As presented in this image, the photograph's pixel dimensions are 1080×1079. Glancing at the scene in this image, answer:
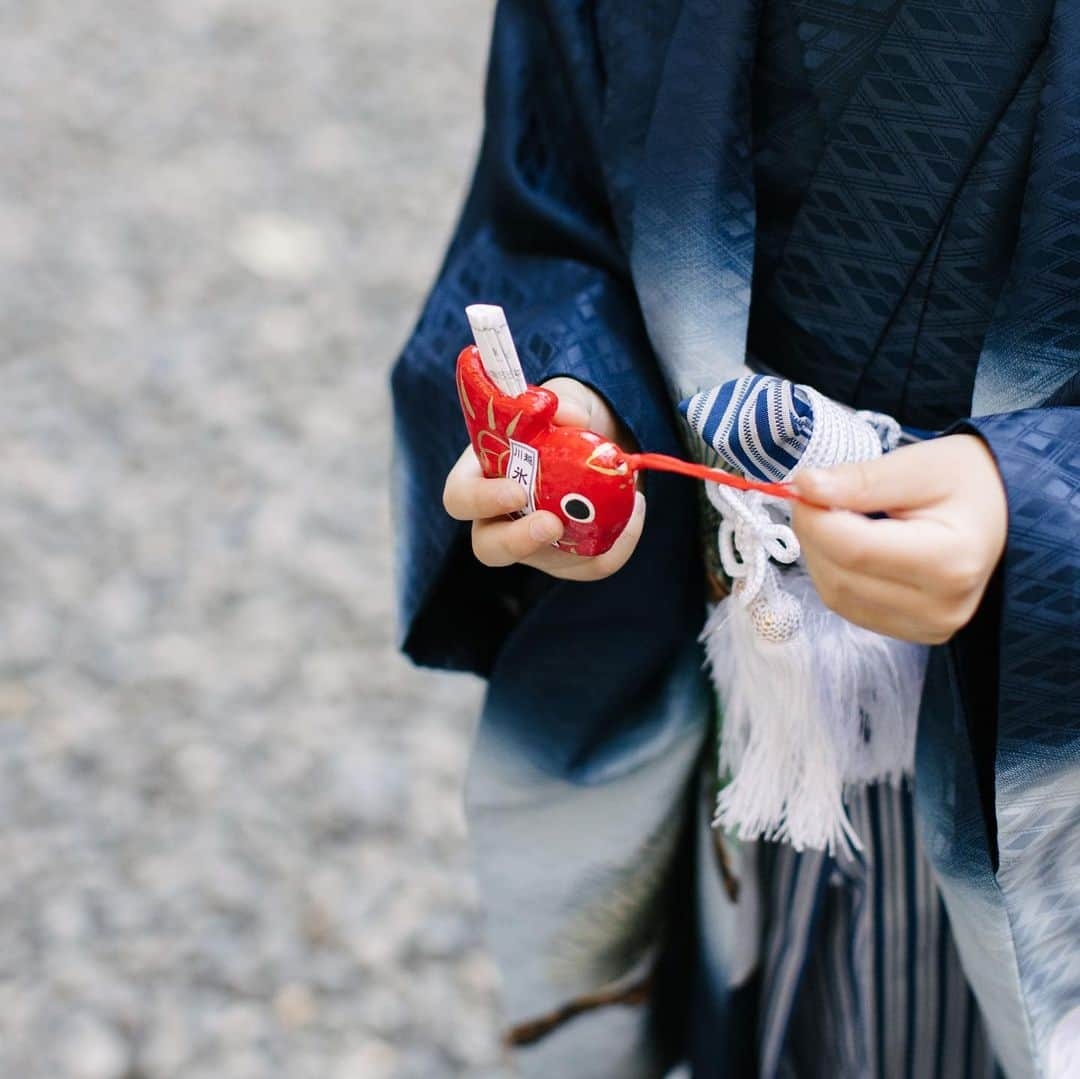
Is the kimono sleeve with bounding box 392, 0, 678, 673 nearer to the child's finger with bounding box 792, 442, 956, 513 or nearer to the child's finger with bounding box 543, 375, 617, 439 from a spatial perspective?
the child's finger with bounding box 543, 375, 617, 439

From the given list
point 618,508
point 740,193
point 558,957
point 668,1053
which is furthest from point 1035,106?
point 668,1053

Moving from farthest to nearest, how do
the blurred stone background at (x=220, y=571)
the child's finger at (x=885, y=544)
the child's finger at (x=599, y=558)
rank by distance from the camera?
the blurred stone background at (x=220, y=571) < the child's finger at (x=599, y=558) < the child's finger at (x=885, y=544)

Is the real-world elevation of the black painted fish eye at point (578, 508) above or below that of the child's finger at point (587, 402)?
below

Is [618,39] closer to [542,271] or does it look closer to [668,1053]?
[542,271]

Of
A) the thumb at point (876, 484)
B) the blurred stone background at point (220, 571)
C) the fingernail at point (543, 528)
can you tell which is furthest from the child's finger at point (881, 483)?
the blurred stone background at point (220, 571)

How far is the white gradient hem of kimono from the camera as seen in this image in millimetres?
559

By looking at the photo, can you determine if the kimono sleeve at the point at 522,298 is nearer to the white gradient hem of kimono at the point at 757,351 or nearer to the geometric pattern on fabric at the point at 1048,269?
the white gradient hem of kimono at the point at 757,351

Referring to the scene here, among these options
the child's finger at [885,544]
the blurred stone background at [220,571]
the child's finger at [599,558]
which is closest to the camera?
the child's finger at [885,544]

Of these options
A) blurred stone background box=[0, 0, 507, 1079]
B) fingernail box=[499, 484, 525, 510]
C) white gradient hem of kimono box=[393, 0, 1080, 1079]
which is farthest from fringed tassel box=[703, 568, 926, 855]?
blurred stone background box=[0, 0, 507, 1079]

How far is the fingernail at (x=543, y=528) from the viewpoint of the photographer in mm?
558

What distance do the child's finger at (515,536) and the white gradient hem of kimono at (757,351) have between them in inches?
3.6

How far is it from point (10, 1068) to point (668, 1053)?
0.57m

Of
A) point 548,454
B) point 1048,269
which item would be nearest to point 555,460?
point 548,454

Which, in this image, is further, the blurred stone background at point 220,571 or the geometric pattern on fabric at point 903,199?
the blurred stone background at point 220,571
